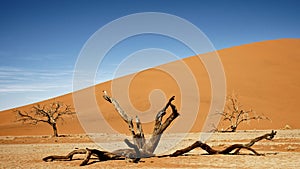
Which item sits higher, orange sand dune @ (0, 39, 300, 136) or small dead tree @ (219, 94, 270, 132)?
orange sand dune @ (0, 39, 300, 136)

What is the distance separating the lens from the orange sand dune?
45.3 metres

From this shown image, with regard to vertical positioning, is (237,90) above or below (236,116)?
above

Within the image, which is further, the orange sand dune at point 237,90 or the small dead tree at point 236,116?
the orange sand dune at point 237,90

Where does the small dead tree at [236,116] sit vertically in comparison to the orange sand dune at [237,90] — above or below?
below

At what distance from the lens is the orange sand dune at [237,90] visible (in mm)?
45281

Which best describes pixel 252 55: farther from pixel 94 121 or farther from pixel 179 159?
pixel 179 159

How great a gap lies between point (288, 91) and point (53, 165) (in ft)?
160

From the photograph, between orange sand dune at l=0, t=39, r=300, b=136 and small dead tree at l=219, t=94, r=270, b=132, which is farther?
orange sand dune at l=0, t=39, r=300, b=136

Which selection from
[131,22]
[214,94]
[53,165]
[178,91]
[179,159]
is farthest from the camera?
[178,91]

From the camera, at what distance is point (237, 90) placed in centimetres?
5597

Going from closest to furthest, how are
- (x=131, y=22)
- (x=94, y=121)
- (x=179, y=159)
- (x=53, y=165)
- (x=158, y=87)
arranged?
(x=53, y=165)
(x=179, y=159)
(x=131, y=22)
(x=94, y=121)
(x=158, y=87)

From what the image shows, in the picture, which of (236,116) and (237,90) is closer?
(236,116)

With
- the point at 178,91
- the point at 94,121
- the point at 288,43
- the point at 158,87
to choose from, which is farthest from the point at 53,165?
the point at 288,43

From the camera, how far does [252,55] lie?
8250cm
